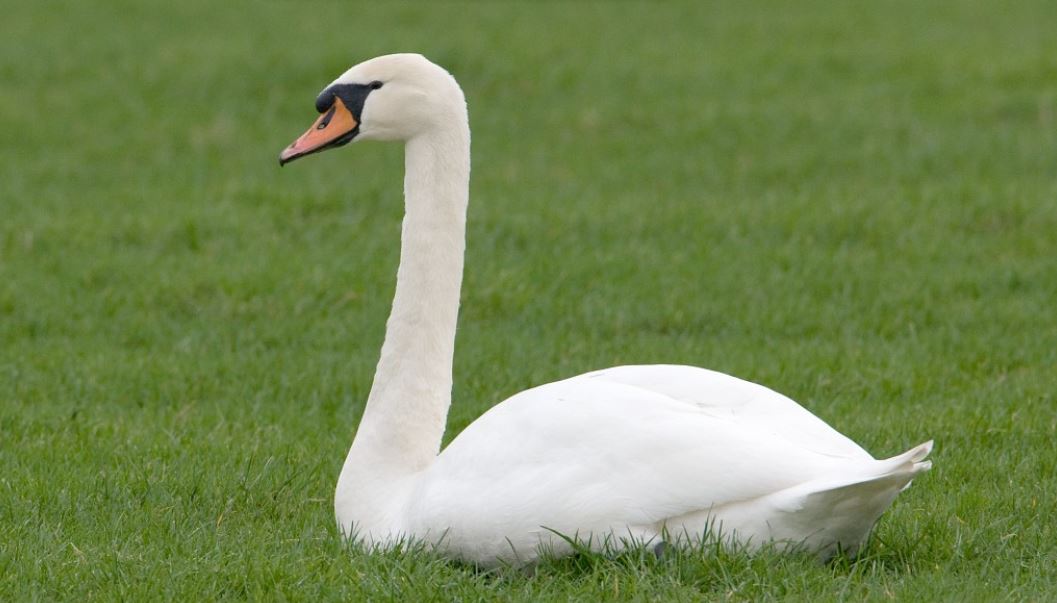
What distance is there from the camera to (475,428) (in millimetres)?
4598

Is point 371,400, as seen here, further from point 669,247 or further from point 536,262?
point 669,247

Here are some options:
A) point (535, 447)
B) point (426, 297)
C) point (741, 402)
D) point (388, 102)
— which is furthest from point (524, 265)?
Answer: point (535, 447)

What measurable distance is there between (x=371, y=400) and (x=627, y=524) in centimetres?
115

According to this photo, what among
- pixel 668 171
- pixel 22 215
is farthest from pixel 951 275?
pixel 22 215

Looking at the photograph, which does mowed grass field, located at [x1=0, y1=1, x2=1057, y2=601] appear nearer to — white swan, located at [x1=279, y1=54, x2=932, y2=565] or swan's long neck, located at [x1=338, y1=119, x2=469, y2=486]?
white swan, located at [x1=279, y1=54, x2=932, y2=565]

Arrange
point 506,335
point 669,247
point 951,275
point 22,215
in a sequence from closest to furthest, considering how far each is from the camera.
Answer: point 506,335
point 951,275
point 669,247
point 22,215

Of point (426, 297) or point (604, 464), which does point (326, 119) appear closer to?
point (426, 297)

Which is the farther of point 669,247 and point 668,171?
point 668,171

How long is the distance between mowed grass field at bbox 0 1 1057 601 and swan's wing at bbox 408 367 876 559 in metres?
0.15

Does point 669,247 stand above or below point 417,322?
below

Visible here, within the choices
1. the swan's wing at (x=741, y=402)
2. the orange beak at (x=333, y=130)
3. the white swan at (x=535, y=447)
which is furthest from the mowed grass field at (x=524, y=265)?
the orange beak at (x=333, y=130)

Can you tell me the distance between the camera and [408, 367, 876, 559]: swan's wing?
414 cm

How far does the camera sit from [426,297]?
504 centimetres

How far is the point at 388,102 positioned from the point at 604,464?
4.63ft
